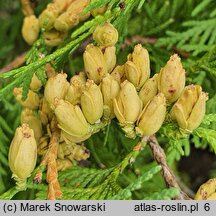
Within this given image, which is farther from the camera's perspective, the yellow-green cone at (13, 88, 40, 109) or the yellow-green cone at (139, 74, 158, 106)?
the yellow-green cone at (13, 88, 40, 109)

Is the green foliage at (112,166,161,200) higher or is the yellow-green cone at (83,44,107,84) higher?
the yellow-green cone at (83,44,107,84)

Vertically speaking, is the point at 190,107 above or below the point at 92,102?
below

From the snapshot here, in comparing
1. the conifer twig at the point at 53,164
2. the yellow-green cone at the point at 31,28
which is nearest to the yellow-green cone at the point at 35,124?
the conifer twig at the point at 53,164

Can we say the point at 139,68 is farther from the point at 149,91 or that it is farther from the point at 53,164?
the point at 53,164

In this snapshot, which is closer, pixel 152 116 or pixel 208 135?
pixel 152 116

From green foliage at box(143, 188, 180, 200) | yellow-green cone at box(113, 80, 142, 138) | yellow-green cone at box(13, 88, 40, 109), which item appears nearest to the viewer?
green foliage at box(143, 188, 180, 200)

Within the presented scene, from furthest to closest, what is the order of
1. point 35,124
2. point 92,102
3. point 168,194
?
point 35,124 < point 92,102 < point 168,194

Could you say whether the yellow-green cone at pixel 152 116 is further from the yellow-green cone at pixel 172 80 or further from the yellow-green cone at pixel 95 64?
the yellow-green cone at pixel 95 64

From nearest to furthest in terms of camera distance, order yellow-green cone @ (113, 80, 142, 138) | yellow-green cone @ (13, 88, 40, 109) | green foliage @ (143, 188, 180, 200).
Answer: green foliage @ (143, 188, 180, 200) → yellow-green cone @ (113, 80, 142, 138) → yellow-green cone @ (13, 88, 40, 109)

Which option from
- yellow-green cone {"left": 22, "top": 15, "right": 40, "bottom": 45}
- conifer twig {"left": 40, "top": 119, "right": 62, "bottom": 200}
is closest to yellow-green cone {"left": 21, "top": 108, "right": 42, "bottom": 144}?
conifer twig {"left": 40, "top": 119, "right": 62, "bottom": 200}

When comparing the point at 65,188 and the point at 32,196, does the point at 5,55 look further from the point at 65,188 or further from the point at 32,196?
the point at 65,188

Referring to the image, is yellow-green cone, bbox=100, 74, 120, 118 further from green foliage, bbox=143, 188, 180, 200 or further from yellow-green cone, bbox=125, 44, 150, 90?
green foliage, bbox=143, 188, 180, 200

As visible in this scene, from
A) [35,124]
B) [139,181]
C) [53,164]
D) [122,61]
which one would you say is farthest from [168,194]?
[122,61]
